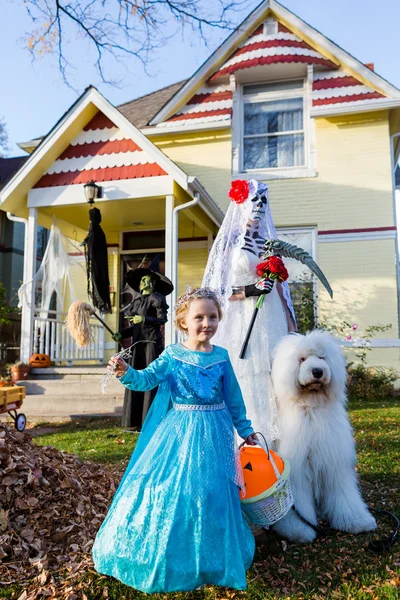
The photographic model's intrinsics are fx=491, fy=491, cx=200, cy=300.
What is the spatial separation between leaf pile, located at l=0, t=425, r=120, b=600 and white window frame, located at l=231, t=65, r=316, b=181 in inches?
326

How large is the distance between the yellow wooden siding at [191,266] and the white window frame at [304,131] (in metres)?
1.92

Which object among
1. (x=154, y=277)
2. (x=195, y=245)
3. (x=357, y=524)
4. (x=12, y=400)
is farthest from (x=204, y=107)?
(x=357, y=524)

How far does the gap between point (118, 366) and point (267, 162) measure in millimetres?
9347

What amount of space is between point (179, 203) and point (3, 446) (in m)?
5.94

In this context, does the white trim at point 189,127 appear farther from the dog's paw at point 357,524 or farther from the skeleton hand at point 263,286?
the dog's paw at point 357,524

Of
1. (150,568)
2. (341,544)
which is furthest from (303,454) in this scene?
(150,568)

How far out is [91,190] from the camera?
8.08 meters

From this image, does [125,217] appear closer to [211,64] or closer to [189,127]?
[189,127]

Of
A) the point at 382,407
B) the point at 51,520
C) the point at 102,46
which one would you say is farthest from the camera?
the point at 382,407

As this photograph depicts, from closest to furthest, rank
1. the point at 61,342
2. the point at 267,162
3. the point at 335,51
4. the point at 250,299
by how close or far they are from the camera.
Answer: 1. the point at 250,299
2. the point at 61,342
3. the point at 335,51
4. the point at 267,162

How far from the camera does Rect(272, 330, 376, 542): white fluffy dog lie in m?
2.94

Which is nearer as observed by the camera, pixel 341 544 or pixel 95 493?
pixel 341 544

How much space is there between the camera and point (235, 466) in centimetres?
247

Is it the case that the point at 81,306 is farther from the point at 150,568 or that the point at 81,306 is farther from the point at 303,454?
the point at 150,568
